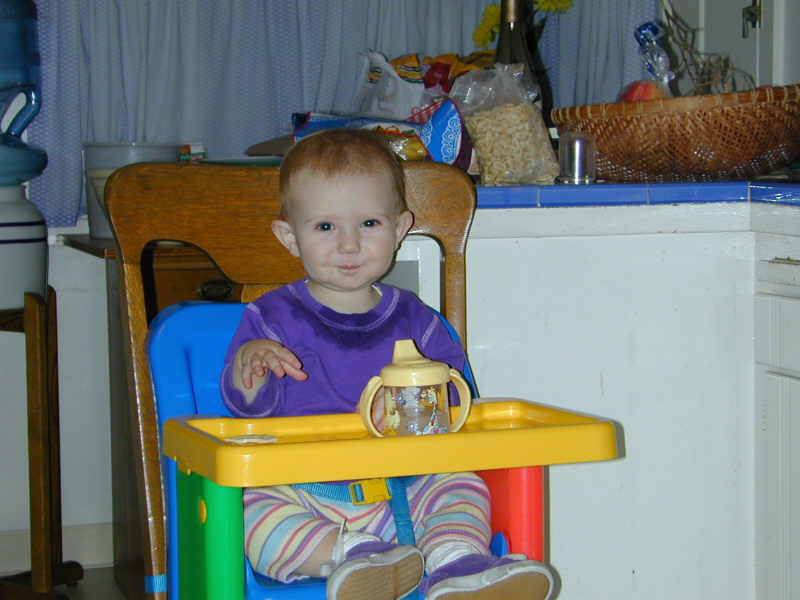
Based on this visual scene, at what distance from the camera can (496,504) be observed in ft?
3.14

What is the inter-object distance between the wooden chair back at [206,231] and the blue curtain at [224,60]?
1.04 m

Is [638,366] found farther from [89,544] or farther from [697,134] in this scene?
[89,544]

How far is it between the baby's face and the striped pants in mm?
251

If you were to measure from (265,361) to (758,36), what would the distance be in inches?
55.3

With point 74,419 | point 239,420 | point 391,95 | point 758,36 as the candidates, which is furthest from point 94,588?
point 758,36

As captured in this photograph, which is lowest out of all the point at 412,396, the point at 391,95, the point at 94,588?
the point at 94,588

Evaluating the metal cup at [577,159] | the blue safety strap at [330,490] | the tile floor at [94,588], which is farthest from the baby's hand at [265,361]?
the tile floor at [94,588]

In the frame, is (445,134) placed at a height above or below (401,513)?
above

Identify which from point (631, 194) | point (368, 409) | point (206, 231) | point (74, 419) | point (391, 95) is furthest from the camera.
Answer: point (74, 419)

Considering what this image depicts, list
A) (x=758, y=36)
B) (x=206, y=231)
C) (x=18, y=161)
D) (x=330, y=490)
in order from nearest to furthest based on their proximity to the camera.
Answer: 1. (x=330, y=490)
2. (x=206, y=231)
3. (x=18, y=161)
4. (x=758, y=36)

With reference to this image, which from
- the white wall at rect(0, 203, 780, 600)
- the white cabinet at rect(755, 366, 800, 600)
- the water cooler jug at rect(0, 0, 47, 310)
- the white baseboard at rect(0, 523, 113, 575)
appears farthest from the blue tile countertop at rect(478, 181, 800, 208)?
the white baseboard at rect(0, 523, 113, 575)

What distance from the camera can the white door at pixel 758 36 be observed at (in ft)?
5.88

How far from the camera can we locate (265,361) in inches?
37.0

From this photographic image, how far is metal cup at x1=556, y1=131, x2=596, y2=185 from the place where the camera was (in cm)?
130
